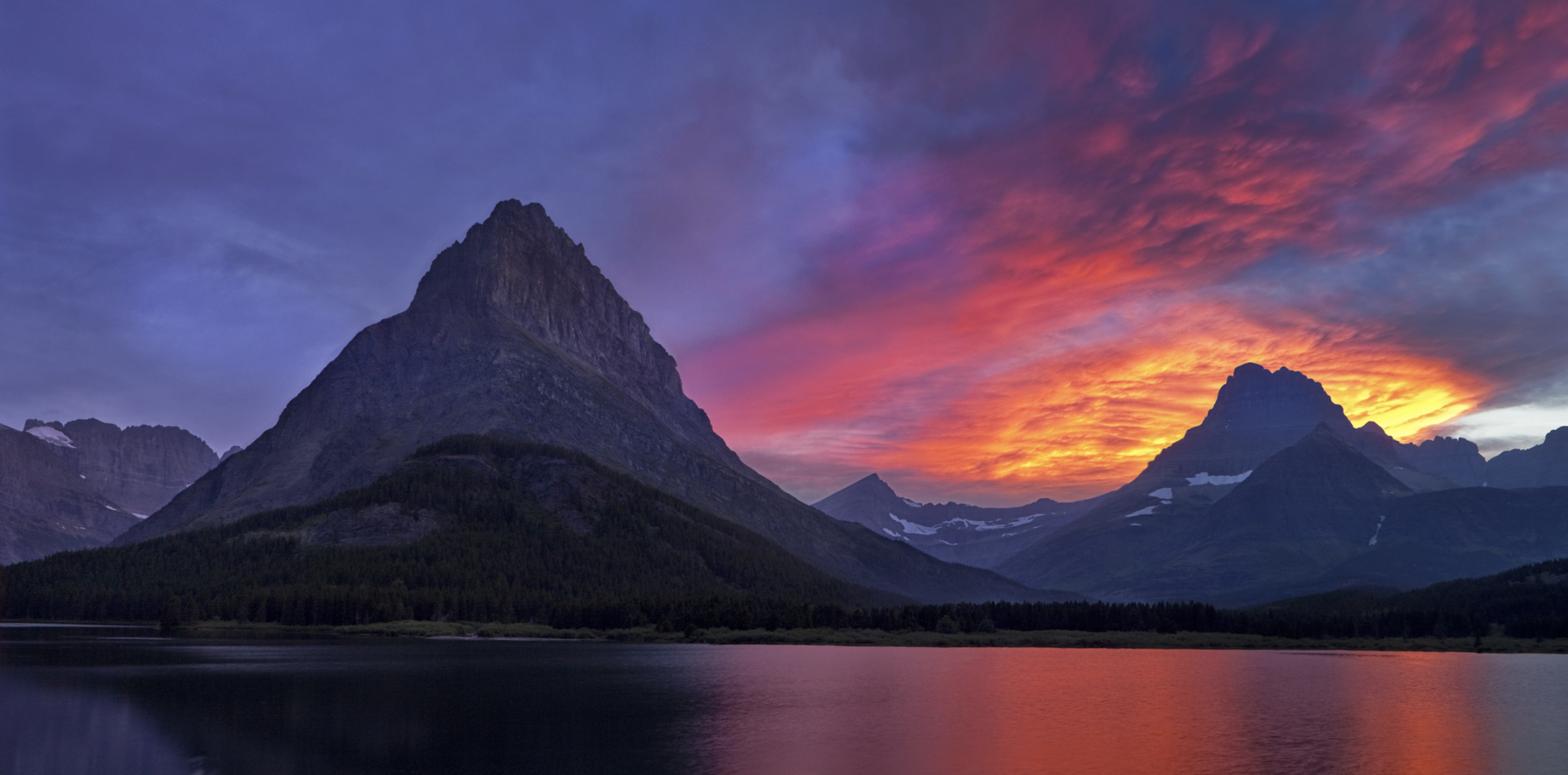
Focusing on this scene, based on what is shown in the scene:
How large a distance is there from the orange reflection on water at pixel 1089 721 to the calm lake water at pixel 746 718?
15.3 inches

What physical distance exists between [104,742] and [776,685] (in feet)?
222

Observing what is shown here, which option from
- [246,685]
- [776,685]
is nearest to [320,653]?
[246,685]

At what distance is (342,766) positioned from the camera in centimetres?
5897

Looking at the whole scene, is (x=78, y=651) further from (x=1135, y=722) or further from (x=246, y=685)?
(x=1135, y=722)

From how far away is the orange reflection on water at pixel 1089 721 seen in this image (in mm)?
64188

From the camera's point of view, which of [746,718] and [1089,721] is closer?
[746,718]

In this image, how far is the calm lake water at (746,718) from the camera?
2469 inches

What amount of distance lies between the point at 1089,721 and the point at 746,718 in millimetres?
30423

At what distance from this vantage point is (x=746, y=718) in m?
83.7

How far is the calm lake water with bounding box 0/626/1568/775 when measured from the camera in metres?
62.7

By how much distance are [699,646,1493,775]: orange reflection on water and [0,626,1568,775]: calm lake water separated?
1.27ft

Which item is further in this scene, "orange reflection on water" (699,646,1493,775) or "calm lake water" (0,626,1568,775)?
"orange reflection on water" (699,646,1493,775)

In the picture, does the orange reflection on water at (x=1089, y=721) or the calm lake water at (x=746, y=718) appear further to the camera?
the orange reflection on water at (x=1089, y=721)

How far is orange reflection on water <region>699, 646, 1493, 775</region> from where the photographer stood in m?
64.2
